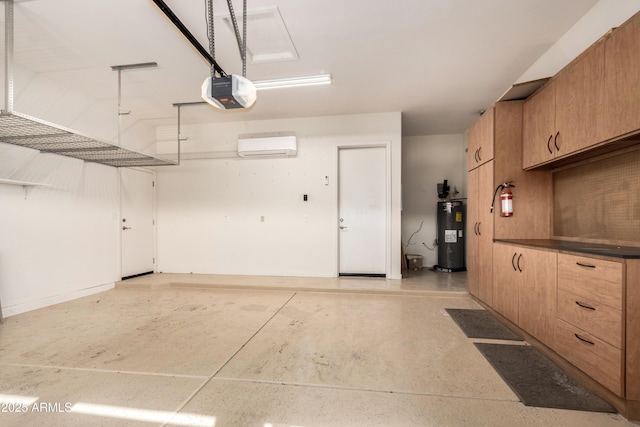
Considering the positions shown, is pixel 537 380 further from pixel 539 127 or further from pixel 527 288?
pixel 539 127

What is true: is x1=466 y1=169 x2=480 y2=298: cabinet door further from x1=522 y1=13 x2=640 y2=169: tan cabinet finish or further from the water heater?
the water heater

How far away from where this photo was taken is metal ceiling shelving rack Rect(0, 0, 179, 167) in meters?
2.14

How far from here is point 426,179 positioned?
5594 millimetres

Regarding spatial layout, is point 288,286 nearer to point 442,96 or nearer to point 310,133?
point 310,133

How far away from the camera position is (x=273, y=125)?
15.5ft

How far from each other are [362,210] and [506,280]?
95.0 inches

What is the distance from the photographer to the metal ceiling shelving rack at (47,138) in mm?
2137

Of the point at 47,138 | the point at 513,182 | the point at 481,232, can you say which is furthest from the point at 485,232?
the point at 47,138

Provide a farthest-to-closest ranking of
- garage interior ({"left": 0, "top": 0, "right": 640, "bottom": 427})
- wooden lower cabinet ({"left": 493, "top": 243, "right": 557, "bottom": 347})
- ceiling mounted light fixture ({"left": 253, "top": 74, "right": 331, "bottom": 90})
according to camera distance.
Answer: ceiling mounted light fixture ({"left": 253, "top": 74, "right": 331, "bottom": 90}), wooden lower cabinet ({"left": 493, "top": 243, "right": 557, "bottom": 347}), garage interior ({"left": 0, "top": 0, "right": 640, "bottom": 427})

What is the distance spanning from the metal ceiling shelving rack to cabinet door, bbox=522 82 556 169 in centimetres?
458

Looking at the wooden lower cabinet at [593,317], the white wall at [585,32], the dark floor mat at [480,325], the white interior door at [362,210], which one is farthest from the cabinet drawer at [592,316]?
the white interior door at [362,210]

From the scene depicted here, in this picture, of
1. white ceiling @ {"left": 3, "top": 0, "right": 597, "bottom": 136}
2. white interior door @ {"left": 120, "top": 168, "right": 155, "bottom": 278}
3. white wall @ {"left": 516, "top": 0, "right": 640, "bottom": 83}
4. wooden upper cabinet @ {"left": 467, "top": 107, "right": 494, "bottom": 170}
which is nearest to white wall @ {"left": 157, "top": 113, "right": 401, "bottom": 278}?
white interior door @ {"left": 120, "top": 168, "right": 155, "bottom": 278}

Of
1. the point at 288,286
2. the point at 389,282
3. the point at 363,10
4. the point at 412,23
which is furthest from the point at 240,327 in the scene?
the point at 412,23

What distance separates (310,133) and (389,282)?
9.71 feet
